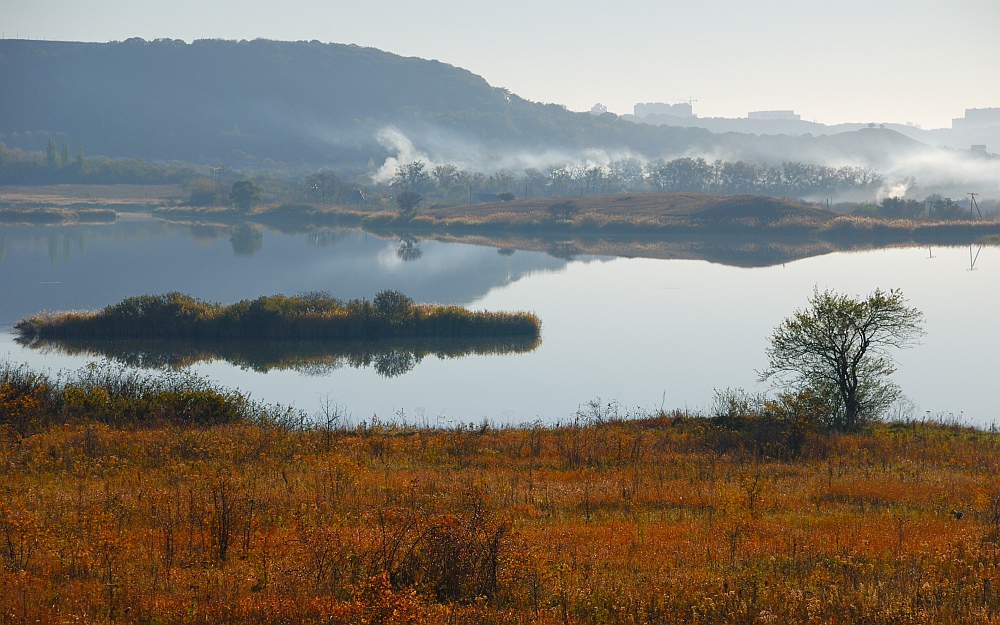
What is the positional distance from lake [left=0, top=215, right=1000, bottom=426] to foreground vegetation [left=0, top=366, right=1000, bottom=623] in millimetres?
9918

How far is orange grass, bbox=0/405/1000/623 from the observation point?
26.5 feet

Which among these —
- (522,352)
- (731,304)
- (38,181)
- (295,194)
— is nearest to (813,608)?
(522,352)

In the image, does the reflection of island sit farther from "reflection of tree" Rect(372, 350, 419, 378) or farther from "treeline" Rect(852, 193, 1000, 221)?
"treeline" Rect(852, 193, 1000, 221)

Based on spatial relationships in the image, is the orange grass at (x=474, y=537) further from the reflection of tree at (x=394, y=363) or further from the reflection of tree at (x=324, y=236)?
the reflection of tree at (x=324, y=236)

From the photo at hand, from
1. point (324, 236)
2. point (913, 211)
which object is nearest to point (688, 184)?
point (913, 211)

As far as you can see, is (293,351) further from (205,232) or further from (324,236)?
(205,232)

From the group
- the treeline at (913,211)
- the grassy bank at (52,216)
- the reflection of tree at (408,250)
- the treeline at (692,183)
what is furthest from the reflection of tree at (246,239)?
the treeline at (913,211)

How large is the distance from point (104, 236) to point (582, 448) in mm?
98506

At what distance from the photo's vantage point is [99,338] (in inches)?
1654

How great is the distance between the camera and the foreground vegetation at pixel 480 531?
26.7 ft

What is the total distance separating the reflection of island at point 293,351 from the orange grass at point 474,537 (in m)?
19.2

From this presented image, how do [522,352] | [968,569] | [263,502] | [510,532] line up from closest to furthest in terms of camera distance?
[968,569] < [510,532] < [263,502] < [522,352]

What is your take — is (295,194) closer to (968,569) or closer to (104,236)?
(104,236)

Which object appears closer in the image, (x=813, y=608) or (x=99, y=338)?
(x=813, y=608)
